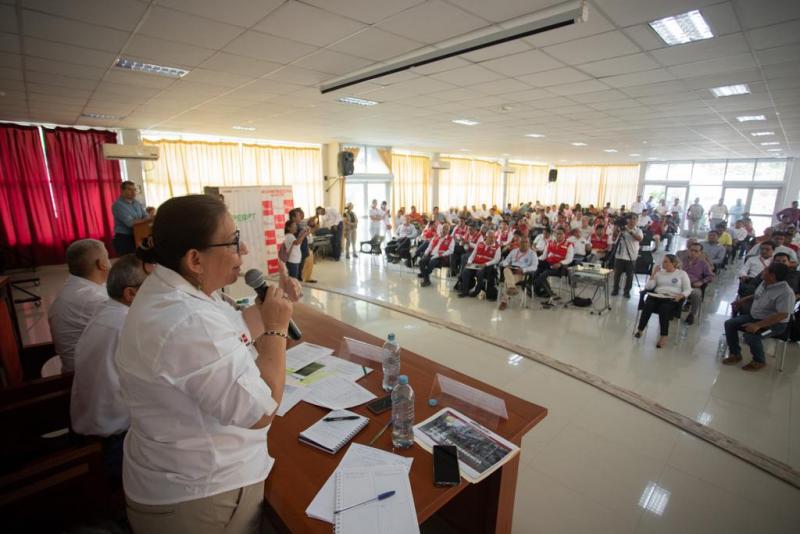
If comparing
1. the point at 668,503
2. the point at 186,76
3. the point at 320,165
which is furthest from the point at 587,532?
the point at 320,165

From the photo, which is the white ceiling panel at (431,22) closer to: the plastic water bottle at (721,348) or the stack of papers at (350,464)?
the stack of papers at (350,464)

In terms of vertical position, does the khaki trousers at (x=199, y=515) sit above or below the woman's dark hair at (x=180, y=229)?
below

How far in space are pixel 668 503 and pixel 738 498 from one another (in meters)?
0.45

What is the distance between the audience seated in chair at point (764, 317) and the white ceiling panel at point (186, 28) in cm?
546

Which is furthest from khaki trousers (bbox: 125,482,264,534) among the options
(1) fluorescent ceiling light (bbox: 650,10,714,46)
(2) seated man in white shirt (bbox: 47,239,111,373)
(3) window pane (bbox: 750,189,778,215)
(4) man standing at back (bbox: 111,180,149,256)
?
(3) window pane (bbox: 750,189,778,215)

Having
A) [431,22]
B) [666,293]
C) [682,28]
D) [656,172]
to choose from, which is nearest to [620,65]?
[682,28]

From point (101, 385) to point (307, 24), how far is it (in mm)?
2719

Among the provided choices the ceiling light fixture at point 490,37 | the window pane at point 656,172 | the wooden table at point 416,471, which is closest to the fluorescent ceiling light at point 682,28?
the ceiling light fixture at point 490,37

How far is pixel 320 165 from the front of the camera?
11.7 meters

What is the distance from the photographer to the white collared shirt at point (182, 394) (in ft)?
2.91

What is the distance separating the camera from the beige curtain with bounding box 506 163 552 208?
64.8ft

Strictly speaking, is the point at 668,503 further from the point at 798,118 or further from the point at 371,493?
the point at 798,118

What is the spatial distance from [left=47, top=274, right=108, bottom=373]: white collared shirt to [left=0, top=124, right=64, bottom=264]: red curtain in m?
8.00

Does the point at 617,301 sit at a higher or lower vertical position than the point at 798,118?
lower
